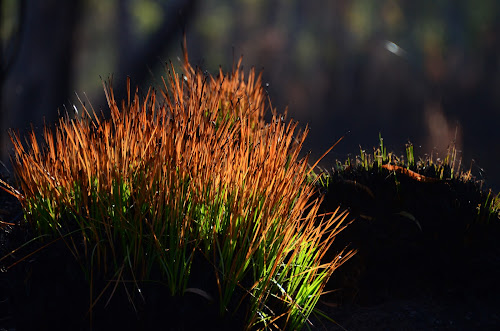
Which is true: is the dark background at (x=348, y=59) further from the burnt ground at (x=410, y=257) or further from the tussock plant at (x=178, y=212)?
the tussock plant at (x=178, y=212)

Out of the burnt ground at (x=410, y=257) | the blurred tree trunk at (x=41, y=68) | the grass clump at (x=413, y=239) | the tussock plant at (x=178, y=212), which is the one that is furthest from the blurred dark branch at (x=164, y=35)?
the tussock plant at (x=178, y=212)

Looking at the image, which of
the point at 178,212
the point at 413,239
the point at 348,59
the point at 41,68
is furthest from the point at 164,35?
the point at 41,68

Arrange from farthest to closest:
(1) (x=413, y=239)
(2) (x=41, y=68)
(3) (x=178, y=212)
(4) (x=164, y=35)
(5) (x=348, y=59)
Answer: (5) (x=348, y=59) → (2) (x=41, y=68) → (4) (x=164, y=35) → (1) (x=413, y=239) → (3) (x=178, y=212)

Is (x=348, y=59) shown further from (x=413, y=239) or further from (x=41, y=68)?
(x=413, y=239)

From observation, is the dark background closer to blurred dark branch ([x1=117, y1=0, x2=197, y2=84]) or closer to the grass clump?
blurred dark branch ([x1=117, y1=0, x2=197, y2=84])

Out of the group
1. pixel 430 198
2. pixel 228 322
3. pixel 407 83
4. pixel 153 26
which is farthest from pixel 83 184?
pixel 407 83

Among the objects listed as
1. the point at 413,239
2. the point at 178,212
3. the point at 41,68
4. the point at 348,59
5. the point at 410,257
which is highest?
the point at 178,212

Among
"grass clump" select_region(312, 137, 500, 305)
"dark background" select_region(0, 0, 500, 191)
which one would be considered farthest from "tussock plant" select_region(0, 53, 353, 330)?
"dark background" select_region(0, 0, 500, 191)
